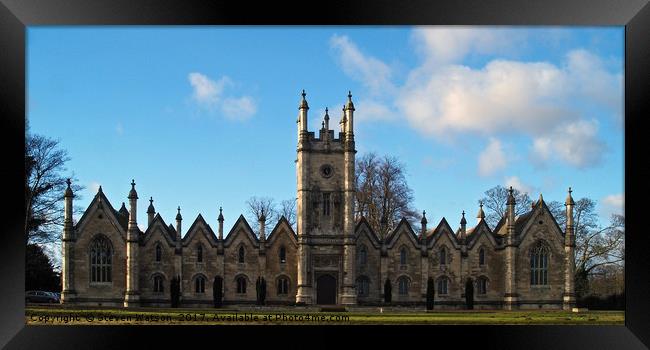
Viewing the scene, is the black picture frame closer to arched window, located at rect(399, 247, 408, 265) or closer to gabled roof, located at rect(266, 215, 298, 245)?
gabled roof, located at rect(266, 215, 298, 245)

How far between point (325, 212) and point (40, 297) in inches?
633

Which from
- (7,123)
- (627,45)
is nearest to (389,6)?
(627,45)

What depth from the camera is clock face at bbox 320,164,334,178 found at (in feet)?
146

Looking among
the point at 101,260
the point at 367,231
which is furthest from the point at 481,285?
the point at 101,260

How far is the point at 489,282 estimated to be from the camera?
147ft

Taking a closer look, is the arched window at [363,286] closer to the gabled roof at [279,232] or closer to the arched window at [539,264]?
the gabled roof at [279,232]

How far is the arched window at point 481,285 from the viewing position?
44.7m

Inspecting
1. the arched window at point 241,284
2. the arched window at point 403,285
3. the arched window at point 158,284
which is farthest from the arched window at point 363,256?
the arched window at point 158,284

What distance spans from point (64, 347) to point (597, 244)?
130 feet

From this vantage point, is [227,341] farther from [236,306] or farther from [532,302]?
[532,302]

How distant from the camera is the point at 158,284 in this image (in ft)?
142

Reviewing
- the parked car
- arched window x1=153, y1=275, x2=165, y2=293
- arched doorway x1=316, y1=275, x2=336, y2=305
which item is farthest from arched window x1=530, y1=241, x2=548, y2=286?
the parked car

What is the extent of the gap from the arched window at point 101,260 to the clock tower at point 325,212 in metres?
10.3

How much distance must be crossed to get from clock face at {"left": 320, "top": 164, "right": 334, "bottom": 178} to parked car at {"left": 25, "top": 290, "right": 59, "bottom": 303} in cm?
1631
